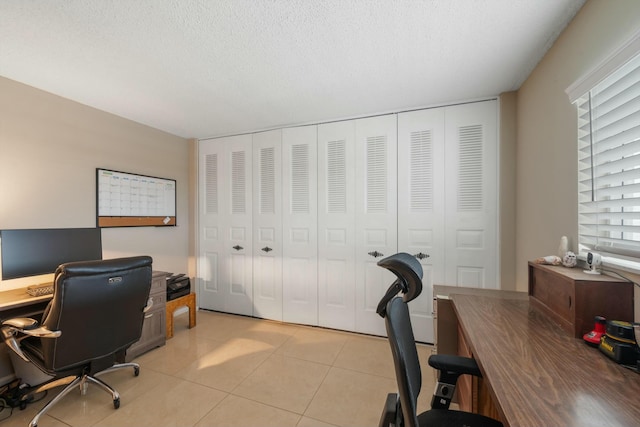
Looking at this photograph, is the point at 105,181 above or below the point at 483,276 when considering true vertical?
above

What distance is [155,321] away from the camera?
2684 mm

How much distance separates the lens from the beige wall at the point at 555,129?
125 centimetres

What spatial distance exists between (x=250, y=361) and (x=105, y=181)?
8.00 ft

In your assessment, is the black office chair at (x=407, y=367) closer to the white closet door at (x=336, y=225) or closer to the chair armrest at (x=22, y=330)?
the white closet door at (x=336, y=225)

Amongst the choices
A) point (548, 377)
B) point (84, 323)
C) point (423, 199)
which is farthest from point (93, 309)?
point (423, 199)

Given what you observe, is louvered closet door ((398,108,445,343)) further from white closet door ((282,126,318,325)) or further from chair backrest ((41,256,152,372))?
chair backrest ((41,256,152,372))

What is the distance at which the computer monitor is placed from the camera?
76.9 inches

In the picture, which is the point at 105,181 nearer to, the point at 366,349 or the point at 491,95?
the point at 366,349

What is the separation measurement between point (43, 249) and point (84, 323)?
39.5 inches

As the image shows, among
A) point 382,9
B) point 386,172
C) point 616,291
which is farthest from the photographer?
point 386,172

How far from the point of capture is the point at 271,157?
11.0 ft

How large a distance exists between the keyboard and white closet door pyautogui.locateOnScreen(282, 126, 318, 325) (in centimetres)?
211

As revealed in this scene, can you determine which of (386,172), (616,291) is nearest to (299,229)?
(386,172)

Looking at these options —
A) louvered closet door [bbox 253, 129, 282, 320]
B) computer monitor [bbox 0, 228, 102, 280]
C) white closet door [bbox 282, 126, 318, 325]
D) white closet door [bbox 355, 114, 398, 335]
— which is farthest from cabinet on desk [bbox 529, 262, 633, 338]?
computer monitor [bbox 0, 228, 102, 280]
